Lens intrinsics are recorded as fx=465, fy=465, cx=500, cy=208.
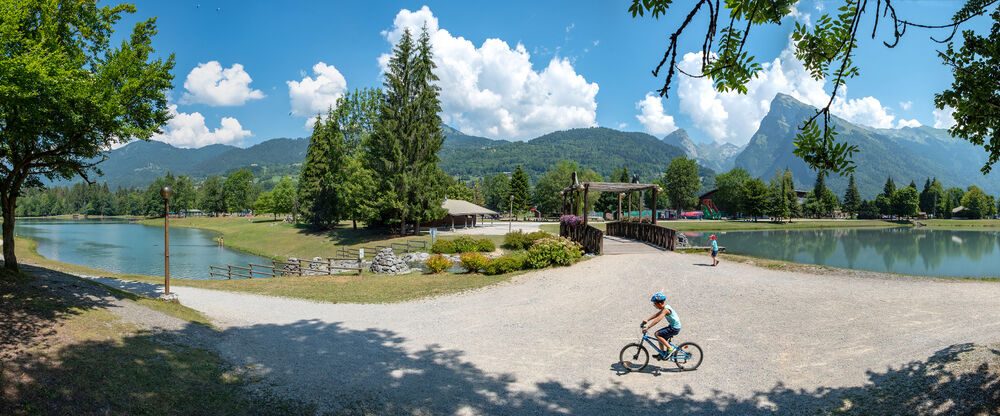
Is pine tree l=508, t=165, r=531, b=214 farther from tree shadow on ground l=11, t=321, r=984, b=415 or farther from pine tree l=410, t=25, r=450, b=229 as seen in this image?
tree shadow on ground l=11, t=321, r=984, b=415

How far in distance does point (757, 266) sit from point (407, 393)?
711 inches

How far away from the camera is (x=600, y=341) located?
10.5 meters

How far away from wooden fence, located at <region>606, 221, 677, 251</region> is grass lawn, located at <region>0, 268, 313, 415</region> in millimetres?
21610

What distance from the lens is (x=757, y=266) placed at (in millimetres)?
20266

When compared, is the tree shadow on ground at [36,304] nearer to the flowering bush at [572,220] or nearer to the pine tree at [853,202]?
the flowering bush at [572,220]

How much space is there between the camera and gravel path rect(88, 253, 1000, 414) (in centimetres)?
739

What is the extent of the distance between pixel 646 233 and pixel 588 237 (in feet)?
16.6

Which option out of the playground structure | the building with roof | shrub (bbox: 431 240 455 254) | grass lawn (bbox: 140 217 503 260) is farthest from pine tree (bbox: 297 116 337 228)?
the playground structure

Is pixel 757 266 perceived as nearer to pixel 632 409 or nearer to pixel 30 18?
pixel 632 409

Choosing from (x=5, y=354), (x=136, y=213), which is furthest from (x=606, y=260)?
(x=136, y=213)

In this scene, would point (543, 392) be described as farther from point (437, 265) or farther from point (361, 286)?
point (437, 265)

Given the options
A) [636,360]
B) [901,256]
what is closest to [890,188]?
[901,256]

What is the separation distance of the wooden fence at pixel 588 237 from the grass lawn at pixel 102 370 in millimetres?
18600

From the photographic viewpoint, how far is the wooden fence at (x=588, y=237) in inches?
947
